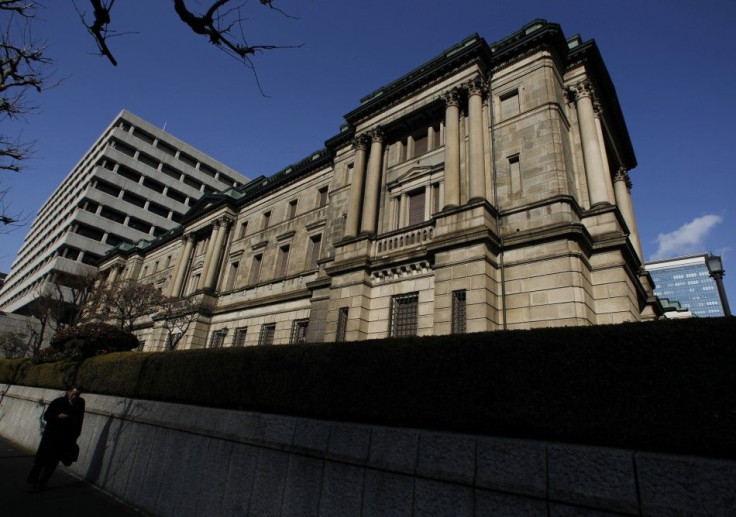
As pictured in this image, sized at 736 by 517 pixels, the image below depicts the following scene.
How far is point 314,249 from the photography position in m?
25.8

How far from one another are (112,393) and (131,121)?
72.7 m

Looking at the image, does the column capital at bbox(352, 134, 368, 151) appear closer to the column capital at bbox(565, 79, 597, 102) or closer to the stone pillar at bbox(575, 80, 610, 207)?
the column capital at bbox(565, 79, 597, 102)

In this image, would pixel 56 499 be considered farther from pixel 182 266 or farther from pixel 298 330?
pixel 182 266

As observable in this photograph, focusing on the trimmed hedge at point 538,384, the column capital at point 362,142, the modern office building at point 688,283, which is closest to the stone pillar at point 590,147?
the column capital at point 362,142

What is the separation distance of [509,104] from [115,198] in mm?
65829

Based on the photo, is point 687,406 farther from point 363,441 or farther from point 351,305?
point 351,305

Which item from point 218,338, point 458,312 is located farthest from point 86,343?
point 458,312

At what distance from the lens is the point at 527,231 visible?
45.9 feet

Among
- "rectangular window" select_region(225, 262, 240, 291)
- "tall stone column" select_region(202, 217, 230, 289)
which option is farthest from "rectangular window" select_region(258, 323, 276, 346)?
"tall stone column" select_region(202, 217, 230, 289)

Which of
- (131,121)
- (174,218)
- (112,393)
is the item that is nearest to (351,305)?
(112,393)

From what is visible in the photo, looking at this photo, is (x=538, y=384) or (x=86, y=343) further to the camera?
(x=86, y=343)

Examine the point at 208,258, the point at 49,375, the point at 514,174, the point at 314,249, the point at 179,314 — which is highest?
the point at 208,258

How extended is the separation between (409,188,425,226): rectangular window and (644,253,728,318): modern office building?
160 meters

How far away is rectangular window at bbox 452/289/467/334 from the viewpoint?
13266mm
